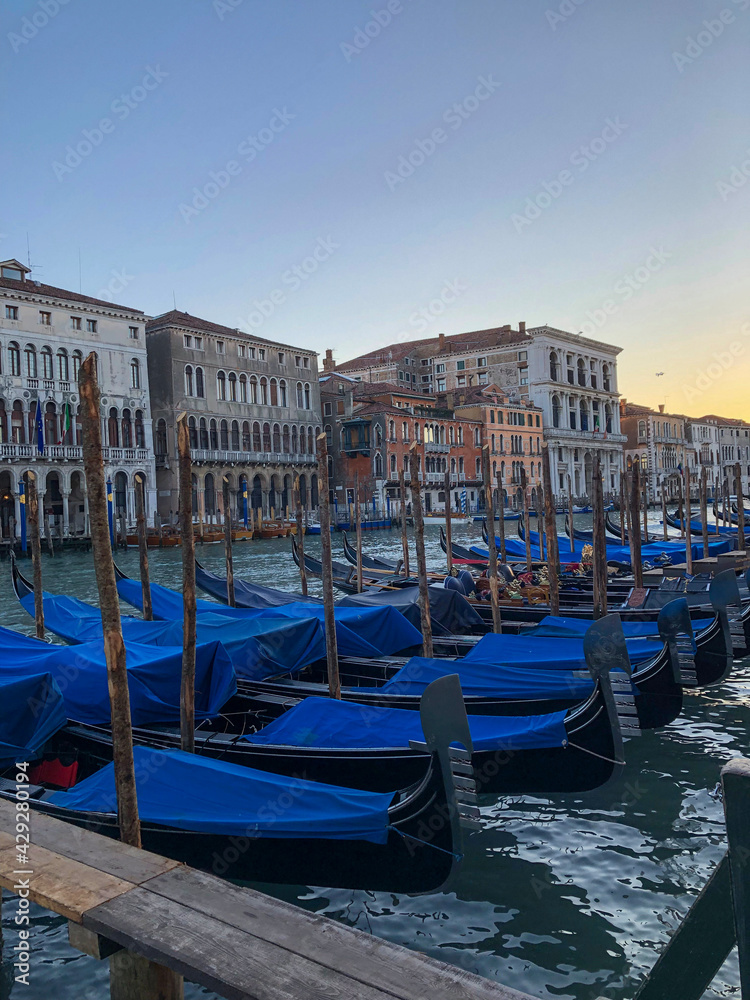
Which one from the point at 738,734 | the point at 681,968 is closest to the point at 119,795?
the point at 681,968

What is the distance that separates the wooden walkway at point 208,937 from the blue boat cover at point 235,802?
0.82m

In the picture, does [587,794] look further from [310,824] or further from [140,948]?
[140,948]

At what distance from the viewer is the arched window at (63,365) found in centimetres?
2395

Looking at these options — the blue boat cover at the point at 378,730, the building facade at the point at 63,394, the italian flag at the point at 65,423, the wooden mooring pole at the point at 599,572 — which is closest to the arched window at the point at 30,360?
the building facade at the point at 63,394

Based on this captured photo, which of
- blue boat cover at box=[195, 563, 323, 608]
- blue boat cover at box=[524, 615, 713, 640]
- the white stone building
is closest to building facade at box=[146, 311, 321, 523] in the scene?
the white stone building

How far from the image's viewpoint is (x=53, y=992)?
9.53ft


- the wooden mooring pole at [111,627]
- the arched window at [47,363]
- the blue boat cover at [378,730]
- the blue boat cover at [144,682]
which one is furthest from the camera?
the arched window at [47,363]

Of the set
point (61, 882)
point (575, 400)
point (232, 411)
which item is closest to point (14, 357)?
point (232, 411)

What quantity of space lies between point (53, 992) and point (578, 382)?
47.3 metres

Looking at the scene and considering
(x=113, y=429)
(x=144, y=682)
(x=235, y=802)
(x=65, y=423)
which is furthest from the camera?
(x=113, y=429)

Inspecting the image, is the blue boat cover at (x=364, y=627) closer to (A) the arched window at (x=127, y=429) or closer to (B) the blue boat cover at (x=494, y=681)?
(B) the blue boat cover at (x=494, y=681)

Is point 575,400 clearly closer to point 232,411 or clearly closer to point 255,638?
point 232,411

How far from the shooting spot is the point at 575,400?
152ft

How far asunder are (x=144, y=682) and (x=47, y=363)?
70.7 ft
